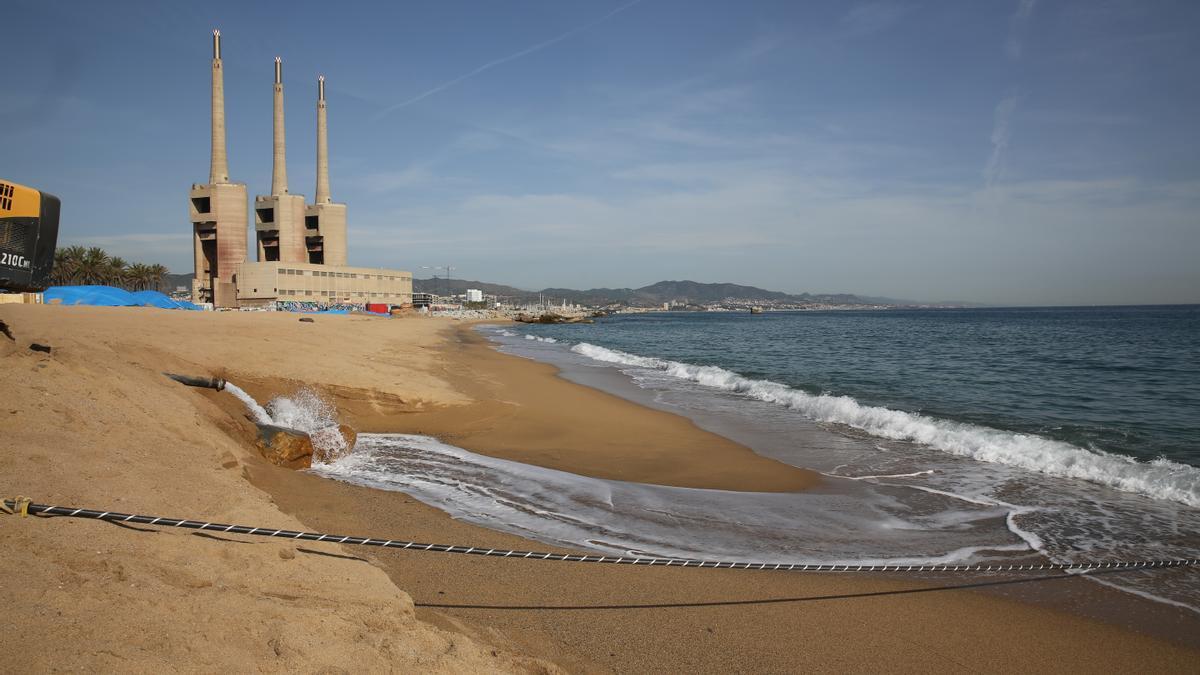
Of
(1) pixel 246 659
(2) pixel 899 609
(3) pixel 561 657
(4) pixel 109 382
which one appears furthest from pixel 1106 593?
(4) pixel 109 382

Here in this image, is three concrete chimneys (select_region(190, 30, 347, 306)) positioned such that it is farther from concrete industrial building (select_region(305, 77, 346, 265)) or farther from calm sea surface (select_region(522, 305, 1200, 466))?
calm sea surface (select_region(522, 305, 1200, 466))

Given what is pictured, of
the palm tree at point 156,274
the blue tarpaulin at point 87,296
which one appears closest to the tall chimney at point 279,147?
the palm tree at point 156,274

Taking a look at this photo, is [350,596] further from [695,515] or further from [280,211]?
[280,211]

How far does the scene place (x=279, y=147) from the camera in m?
88.3

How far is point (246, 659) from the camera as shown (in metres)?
2.97

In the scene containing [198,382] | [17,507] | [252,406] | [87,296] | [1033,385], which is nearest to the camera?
[17,507]

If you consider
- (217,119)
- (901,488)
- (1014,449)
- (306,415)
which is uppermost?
(217,119)

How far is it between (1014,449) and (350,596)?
1084 cm

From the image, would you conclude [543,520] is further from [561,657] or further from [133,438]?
[133,438]

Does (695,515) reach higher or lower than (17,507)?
lower

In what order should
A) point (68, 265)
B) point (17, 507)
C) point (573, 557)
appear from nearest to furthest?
point (17, 507) → point (573, 557) → point (68, 265)

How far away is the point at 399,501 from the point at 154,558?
3267 mm

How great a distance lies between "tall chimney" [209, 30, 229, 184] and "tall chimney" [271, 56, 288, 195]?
7.81 metres

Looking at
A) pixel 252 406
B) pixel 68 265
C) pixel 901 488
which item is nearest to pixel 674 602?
pixel 901 488
